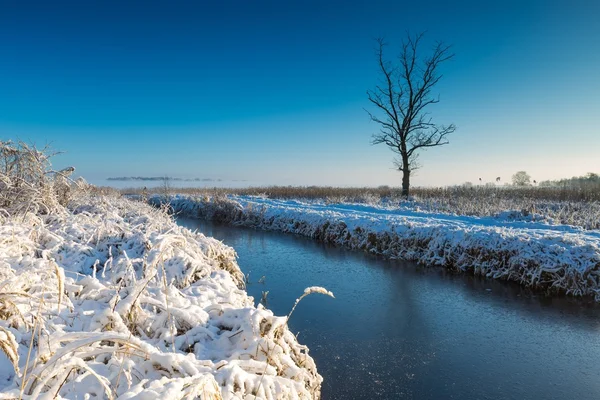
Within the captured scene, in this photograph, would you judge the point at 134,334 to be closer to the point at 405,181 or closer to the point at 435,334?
the point at 435,334

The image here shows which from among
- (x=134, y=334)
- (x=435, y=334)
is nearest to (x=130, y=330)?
(x=134, y=334)

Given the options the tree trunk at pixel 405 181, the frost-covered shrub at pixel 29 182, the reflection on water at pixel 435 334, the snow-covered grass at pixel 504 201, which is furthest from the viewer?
the tree trunk at pixel 405 181

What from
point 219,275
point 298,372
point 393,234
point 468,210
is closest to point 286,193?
point 468,210

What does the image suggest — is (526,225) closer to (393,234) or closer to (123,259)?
(393,234)

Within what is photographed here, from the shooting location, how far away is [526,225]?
31.0 feet

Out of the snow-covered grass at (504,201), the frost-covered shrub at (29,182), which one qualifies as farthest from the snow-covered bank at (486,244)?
the frost-covered shrub at (29,182)

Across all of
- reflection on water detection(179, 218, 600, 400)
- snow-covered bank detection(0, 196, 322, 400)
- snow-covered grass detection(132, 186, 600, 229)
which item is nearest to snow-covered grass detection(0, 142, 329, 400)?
snow-covered bank detection(0, 196, 322, 400)

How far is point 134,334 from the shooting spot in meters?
2.49

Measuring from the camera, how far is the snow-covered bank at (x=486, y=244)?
6199 millimetres

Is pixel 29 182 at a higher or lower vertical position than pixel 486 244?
higher

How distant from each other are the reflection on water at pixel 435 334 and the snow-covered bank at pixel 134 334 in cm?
117

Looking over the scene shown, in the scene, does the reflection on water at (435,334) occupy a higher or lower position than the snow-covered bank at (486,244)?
lower

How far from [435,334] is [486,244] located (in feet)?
12.0

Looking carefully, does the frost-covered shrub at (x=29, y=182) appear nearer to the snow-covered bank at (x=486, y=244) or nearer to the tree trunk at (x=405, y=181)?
the snow-covered bank at (x=486, y=244)
